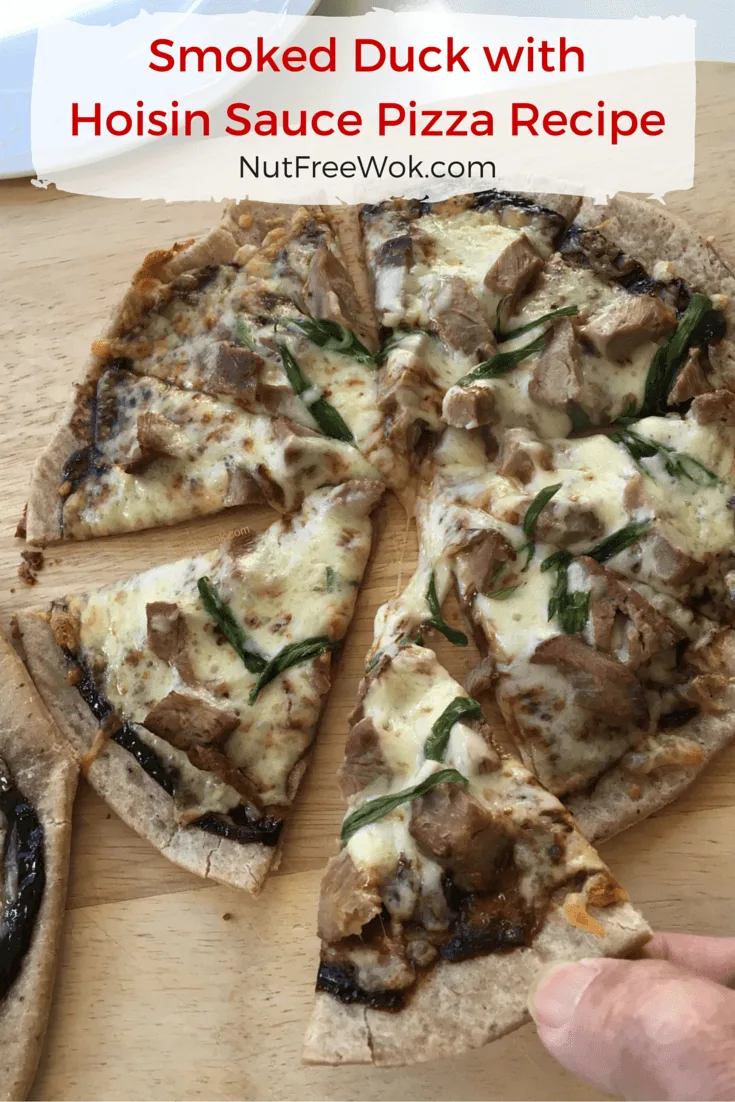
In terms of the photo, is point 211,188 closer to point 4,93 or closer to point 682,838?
point 4,93

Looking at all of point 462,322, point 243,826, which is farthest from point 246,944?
point 462,322

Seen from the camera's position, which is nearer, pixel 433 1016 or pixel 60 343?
pixel 433 1016

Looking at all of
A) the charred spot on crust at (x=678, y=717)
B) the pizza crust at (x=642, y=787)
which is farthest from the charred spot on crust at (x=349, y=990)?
the charred spot on crust at (x=678, y=717)

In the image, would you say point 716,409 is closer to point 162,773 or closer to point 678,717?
point 678,717

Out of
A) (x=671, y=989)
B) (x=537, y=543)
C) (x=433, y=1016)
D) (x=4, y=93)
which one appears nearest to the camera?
(x=671, y=989)

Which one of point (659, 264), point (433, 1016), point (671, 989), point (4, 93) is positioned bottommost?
point (433, 1016)

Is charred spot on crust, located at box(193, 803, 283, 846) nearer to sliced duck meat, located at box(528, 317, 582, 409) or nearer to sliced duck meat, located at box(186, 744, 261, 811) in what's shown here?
Answer: sliced duck meat, located at box(186, 744, 261, 811)

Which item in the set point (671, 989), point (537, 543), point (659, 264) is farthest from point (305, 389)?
point (671, 989)
